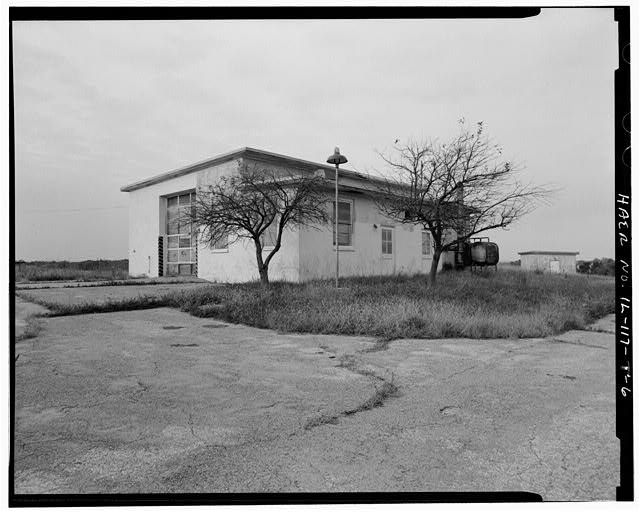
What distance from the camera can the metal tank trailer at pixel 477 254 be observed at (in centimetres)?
1085

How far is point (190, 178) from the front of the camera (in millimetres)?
12727

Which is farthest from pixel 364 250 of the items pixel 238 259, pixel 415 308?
pixel 415 308

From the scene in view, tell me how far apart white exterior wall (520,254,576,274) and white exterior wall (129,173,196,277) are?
1146 centimetres

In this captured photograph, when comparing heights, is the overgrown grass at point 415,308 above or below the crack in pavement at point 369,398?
above

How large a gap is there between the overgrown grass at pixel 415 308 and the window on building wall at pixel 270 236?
2.11 meters

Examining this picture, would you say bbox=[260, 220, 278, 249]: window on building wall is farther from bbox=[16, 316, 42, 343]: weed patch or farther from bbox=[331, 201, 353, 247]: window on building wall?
bbox=[16, 316, 42, 343]: weed patch

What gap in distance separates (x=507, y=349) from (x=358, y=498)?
3160 mm

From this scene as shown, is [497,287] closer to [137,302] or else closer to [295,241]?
[295,241]

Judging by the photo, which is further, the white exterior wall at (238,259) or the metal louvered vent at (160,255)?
the metal louvered vent at (160,255)

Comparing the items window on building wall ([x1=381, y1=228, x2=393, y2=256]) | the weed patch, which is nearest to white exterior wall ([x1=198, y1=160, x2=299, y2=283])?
window on building wall ([x1=381, y1=228, x2=393, y2=256])

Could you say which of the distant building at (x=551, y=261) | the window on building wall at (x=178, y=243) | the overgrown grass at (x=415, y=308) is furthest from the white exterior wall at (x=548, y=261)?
the window on building wall at (x=178, y=243)

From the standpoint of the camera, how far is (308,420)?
240 cm

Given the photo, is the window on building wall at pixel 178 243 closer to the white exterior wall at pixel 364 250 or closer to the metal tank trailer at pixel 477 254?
the white exterior wall at pixel 364 250

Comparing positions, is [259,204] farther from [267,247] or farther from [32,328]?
[32,328]
